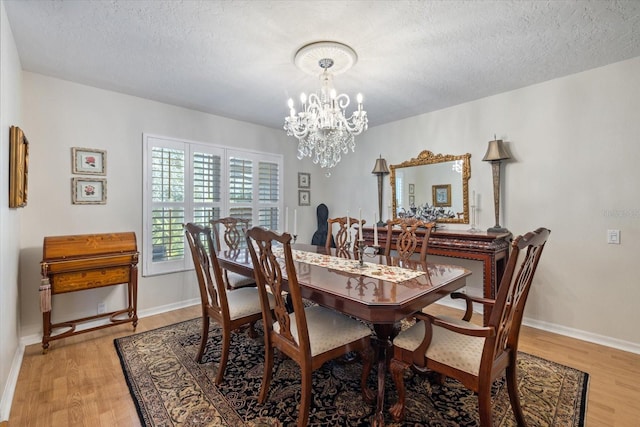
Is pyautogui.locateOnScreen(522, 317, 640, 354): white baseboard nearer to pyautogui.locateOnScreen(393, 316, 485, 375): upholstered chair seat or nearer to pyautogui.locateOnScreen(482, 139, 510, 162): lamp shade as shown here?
pyautogui.locateOnScreen(482, 139, 510, 162): lamp shade

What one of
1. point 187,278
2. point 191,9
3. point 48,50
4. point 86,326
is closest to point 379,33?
point 191,9

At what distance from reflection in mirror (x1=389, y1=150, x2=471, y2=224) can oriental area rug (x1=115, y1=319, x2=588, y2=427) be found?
1.71m

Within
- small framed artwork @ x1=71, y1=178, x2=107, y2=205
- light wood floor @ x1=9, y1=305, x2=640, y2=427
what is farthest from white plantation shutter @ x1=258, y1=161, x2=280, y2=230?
light wood floor @ x1=9, y1=305, x2=640, y2=427

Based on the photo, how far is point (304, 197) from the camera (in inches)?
192

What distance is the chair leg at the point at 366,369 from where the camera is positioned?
1771 mm

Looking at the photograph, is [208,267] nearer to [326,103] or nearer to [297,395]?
[297,395]

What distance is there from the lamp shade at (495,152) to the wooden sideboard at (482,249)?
78 cm

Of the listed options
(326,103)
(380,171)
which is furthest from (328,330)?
(380,171)

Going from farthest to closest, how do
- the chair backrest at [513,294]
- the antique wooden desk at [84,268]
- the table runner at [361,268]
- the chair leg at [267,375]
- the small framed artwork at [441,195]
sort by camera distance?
1. the small framed artwork at [441,195]
2. the antique wooden desk at [84,268]
3. the table runner at [361,268]
4. the chair leg at [267,375]
5. the chair backrest at [513,294]

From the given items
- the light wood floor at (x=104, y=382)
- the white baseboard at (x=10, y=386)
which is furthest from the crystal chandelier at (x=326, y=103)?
the white baseboard at (x=10, y=386)

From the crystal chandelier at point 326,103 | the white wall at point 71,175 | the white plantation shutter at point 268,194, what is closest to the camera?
the crystal chandelier at point 326,103

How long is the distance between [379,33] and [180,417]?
8.99ft

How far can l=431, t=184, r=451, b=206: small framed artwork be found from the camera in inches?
143

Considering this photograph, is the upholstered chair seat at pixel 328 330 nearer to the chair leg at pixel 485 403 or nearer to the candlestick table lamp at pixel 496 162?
the chair leg at pixel 485 403
